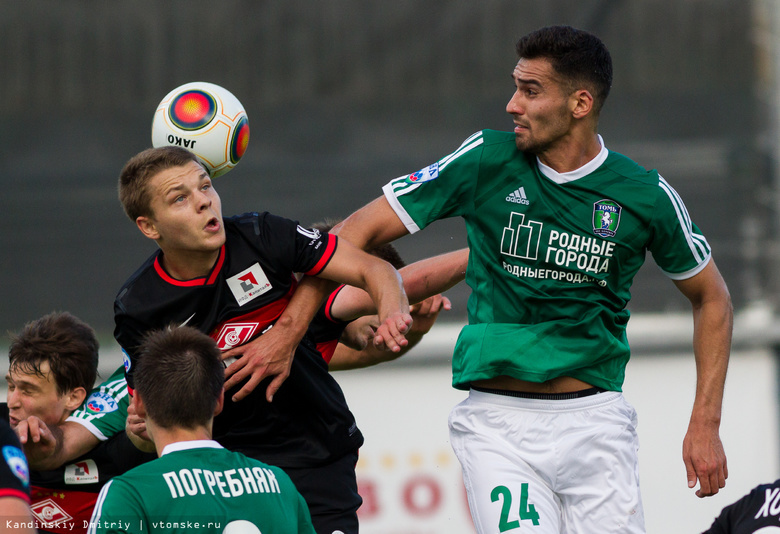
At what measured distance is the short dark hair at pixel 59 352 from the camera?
400 centimetres

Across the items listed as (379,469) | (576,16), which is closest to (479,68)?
(576,16)

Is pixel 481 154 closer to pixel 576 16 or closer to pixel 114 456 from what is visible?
pixel 114 456

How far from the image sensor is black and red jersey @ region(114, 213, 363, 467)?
3.60m

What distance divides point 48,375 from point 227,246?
945mm

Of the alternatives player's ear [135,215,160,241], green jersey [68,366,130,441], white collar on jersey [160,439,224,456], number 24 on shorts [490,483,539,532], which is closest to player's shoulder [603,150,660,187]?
number 24 on shorts [490,483,539,532]

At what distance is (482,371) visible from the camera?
12.1 feet

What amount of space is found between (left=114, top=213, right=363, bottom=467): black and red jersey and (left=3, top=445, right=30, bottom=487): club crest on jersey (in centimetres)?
124

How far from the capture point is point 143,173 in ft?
11.9

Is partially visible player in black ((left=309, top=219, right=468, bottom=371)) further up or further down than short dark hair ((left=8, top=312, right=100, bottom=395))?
further up

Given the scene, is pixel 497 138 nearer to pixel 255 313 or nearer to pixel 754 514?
pixel 255 313

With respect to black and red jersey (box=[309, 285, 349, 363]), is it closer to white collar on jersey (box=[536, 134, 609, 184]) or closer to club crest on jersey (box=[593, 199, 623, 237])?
white collar on jersey (box=[536, 134, 609, 184])

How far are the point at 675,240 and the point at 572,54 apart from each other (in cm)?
77

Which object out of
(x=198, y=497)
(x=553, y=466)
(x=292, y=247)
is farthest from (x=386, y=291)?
(x=198, y=497)

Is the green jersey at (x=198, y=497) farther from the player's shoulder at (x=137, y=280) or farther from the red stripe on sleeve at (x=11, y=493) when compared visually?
the player's shoulder at (x=137, y=280)
